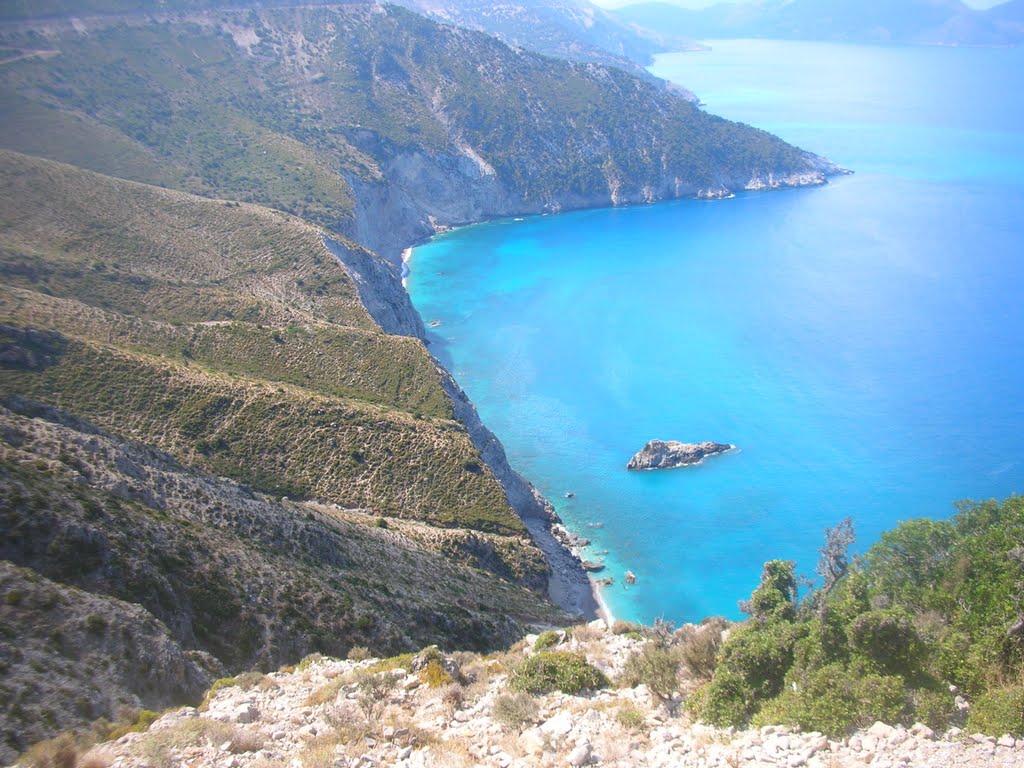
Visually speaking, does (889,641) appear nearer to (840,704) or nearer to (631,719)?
(840,704)

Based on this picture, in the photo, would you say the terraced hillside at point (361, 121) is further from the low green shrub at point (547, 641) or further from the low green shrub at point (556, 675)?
the low green shrub at point (556, 675)

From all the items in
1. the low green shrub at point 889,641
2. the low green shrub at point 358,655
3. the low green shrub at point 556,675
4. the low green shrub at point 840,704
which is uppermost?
the low green shrub at point 889,641

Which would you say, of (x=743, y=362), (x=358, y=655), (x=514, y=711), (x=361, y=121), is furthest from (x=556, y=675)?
(x=361, y=121)

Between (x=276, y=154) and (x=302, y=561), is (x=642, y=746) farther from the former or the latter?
(x=276, y=154)

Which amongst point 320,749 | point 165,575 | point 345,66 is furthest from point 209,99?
point 320,749

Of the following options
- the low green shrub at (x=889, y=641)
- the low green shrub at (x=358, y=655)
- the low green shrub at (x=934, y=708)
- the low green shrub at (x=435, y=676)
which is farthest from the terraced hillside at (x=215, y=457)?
the low green shrub at (x=934, y=708)

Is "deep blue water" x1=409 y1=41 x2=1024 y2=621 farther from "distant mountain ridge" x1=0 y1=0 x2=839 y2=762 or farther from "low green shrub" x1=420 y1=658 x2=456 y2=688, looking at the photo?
"low green shrub" x1=420 y1=658 x2=456 y2=688
